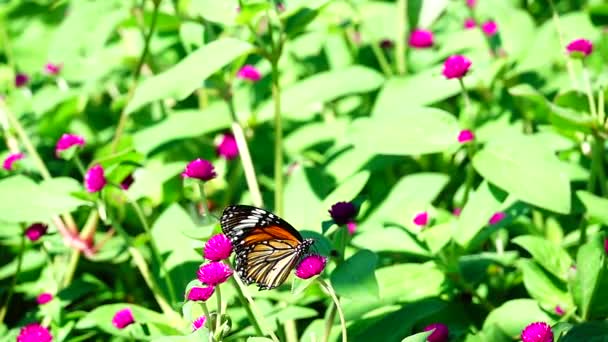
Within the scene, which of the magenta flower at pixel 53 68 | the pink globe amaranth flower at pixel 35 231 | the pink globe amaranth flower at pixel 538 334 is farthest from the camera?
the magenta flower at pixel 53 68

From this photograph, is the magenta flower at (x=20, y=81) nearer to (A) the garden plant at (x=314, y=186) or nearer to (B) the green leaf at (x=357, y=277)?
(A) the garden plant at (x=314, y=186)

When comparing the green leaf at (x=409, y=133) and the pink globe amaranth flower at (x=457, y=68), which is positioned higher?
the pink globe amaranth flower at (x=457, y=68)

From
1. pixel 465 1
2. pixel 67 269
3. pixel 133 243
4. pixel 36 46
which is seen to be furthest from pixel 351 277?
pixel 36 46

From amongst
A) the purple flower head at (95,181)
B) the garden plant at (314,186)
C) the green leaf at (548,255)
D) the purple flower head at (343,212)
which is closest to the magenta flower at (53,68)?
the garden plant at (314,186)

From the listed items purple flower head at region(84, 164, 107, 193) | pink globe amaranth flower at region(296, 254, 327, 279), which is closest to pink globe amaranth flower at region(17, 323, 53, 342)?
purple flower head at region(84, 164, 107, 193)

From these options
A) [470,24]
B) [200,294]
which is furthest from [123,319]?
[470,24]

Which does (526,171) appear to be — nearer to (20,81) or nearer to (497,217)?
(497,217)

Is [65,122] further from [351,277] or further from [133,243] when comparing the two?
[351,277]
